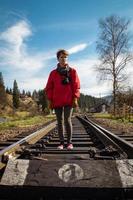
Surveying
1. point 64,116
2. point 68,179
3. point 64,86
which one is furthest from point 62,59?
point 68,179

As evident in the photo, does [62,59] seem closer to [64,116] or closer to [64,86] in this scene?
[64,86]

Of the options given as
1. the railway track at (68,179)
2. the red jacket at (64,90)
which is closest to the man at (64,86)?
the red jacket at (64,90)

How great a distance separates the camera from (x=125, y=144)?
5410mm

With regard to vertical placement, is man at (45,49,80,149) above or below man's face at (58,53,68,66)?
below

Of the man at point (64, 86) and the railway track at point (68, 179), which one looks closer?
the railway track at point (68, 179)

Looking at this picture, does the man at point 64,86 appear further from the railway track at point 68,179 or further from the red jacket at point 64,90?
the railway track at point 68,179

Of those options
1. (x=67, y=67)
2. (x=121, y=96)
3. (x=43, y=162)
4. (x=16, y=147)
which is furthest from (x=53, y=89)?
(x=121, y=96)

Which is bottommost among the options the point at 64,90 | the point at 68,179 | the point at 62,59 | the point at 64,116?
the point at 68,179

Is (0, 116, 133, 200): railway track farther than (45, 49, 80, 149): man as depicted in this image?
No

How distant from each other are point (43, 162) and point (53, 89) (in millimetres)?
2237

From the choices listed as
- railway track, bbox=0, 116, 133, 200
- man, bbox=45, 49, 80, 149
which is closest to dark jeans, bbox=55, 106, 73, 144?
man, bbox=45, 49, 80, 149

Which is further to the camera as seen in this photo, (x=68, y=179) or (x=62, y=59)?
(x=62, y=59)

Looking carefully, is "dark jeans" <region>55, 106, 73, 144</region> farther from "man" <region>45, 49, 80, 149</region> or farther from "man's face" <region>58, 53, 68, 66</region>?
"man's face" <region>58, 53, 68, 66</region>

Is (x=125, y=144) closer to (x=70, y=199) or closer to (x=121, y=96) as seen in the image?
(x=70, y=199)
